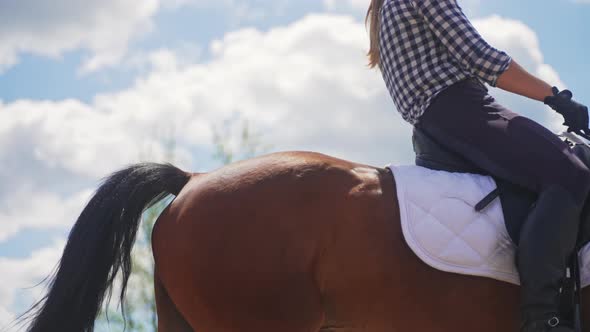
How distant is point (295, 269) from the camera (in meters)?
3.91

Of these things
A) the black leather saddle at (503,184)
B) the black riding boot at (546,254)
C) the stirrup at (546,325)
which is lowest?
the stirrup at (546,325)

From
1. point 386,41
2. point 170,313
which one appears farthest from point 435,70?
point 170,313

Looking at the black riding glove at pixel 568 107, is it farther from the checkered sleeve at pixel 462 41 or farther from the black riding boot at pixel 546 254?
the black riding boot at pixel 546 254

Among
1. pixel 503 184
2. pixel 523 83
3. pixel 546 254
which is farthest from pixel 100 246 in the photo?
pixel 523 83

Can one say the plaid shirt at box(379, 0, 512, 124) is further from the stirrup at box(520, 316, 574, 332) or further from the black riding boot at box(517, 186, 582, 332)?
the stirrup at box(520, 316, 574, 332)

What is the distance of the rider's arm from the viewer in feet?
14.0

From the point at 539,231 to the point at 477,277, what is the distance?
0.42 m

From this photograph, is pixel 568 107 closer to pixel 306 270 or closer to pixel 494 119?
pixel 494 119

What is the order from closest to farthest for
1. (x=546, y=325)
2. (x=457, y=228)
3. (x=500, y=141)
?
(x=546, y=325), (x=457, y=228), (x=500, y=141)

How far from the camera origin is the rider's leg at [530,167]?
152 inches

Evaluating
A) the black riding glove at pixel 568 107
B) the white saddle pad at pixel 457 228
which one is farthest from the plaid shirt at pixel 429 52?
the white saddle pad at pixel 457 228

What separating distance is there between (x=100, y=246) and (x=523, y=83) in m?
2.69

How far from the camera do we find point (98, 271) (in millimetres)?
4242

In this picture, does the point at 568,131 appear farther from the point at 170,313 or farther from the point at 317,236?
the point at 170,313
